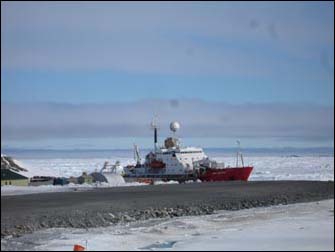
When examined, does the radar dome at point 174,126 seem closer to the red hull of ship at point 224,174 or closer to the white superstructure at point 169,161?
the white superstructure at point 169,161

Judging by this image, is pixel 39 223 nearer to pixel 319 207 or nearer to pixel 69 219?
pixel 69 219

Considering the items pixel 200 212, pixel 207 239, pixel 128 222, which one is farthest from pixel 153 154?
pixel 207 239

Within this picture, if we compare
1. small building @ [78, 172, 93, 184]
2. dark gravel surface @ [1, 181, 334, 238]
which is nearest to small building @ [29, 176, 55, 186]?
small building @ [78, 172, 93, 184]

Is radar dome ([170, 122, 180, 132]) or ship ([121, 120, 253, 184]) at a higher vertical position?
radar dome ([170, 122, 180, 132])

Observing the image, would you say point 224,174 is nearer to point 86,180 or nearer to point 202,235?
point 86,180

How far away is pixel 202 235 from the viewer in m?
13.5

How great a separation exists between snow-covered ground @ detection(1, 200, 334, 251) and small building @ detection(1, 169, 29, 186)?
42.4 feet

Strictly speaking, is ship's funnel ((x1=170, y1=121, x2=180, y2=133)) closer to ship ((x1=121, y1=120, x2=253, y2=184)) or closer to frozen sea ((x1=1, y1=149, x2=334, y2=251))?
ship ((x1=121, y1=120, x2=253, y2=184))

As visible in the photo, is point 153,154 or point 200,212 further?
point 153,154

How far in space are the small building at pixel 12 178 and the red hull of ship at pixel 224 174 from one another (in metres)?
12.1

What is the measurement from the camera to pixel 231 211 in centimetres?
2039

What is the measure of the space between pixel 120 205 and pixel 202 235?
6.36 m

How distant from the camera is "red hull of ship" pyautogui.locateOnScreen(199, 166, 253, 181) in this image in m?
39.4

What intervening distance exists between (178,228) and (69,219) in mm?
2800
